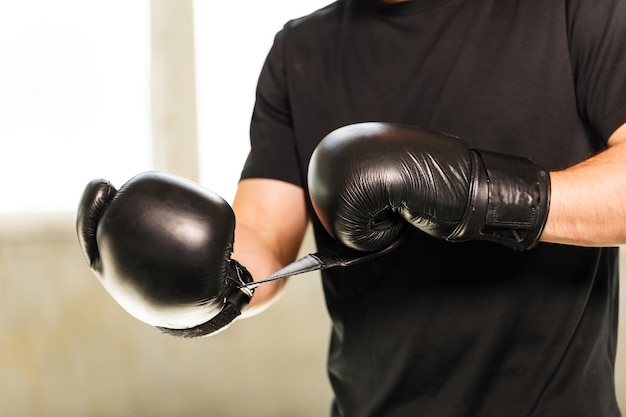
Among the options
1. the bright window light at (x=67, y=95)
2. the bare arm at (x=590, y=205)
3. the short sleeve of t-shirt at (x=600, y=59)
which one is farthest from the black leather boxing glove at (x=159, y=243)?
the bright window light at (x=67, y=95)

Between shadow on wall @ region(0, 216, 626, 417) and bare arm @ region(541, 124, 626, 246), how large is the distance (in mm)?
1592

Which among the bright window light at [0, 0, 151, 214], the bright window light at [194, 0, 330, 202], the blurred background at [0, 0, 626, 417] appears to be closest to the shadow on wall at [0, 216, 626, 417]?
the blurred background at [0, 0, 626, 417]

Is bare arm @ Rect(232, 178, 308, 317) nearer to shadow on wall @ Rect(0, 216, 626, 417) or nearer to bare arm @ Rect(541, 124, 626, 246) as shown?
bare arm @ Rect(541, 124, 626, 246)

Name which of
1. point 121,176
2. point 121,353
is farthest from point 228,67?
point 121,353

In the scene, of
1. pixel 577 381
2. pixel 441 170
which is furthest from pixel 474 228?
pixel 577 381

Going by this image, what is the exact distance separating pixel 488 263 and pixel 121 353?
1.65m

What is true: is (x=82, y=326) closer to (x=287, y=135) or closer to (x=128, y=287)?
(x=287, y=135)

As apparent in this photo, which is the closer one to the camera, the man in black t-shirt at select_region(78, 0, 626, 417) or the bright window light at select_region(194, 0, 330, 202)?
the man in black t-shirt at select_region(78, 0, 626, 417)

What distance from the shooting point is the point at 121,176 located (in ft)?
8.31

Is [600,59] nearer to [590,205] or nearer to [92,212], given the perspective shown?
[590,205]

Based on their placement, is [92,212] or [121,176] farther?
[121,176]

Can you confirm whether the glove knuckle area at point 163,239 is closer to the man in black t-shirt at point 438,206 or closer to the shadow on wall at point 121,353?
the man in black t-shirt at point 438,206

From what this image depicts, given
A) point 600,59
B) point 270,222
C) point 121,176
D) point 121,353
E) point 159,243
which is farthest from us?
point 121,176

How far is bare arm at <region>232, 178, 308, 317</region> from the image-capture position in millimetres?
1187
